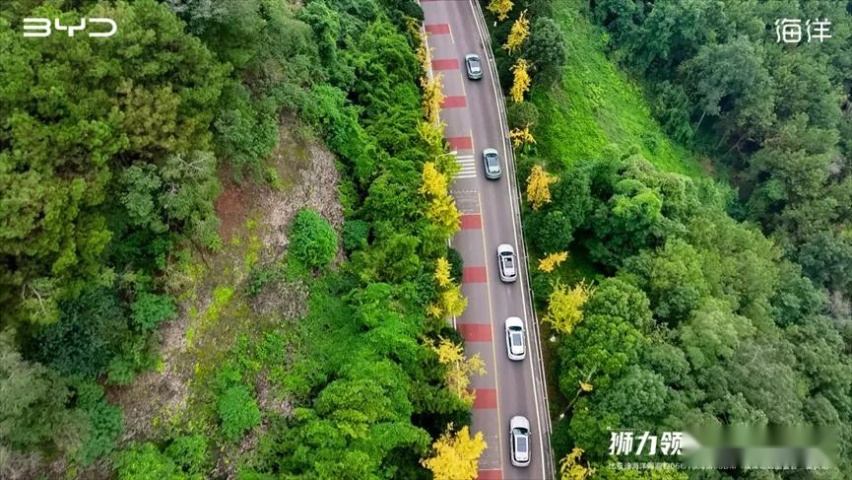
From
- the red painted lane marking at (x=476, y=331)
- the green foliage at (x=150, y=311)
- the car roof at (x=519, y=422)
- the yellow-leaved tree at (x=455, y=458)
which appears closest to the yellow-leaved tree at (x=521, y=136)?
the red painted lane marking at (x=476, y=331)

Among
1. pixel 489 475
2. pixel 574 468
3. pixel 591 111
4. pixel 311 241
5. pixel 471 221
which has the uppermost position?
pixel 591 111

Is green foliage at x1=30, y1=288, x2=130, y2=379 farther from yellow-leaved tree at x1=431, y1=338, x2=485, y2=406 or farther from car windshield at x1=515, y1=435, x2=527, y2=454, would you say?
car windshield at x1=515, y1=435, x2=527, y2=454

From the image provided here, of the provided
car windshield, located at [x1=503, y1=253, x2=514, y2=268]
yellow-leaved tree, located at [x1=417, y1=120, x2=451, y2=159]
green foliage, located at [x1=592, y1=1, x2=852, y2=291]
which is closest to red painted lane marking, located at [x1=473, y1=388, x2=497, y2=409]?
car windshield, located at [x1=503, y1=253, x2=514, y2=268]

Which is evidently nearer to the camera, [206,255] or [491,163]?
[206,255]

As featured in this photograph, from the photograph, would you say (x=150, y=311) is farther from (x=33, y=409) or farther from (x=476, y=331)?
(x=476, y=331)

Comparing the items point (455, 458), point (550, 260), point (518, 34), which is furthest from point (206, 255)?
point (518, 34)

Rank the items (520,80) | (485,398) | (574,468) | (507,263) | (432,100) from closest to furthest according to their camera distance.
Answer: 1. (574,468)
2. (485,398)
3. (507,263)
4. (432,100)
5. (520,80)

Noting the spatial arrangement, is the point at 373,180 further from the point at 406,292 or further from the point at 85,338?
the point at 85,338
